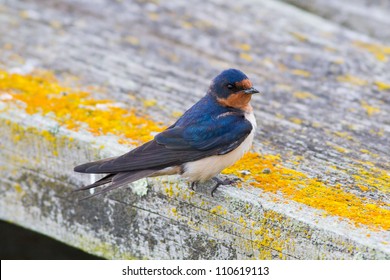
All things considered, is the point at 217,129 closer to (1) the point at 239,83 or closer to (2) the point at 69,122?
(1) the point at 239,83

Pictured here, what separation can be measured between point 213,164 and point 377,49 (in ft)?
4.74

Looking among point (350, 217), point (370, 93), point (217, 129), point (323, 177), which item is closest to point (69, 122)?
point (217, 129)

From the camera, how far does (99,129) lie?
8.20 ft

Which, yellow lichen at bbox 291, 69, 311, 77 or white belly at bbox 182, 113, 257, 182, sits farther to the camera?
yellow lichen at bbox 291, 69, 311, 77

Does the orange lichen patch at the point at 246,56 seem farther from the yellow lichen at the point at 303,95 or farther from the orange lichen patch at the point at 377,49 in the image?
the orange lichen patch at the point at 377,49

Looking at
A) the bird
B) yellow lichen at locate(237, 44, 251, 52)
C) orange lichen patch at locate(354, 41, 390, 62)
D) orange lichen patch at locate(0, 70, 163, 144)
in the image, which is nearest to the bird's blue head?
the bird

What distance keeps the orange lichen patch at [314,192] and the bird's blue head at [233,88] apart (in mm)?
389

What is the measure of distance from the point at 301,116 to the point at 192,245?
3.21 ft

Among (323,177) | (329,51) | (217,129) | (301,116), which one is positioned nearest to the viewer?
(323,177)

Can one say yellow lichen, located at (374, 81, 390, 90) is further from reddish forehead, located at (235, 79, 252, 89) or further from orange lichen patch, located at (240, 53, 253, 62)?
reddish forehead, located at (235, 79, 252, 89)

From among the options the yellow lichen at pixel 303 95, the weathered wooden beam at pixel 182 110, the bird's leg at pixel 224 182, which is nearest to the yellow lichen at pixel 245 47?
the weathered wooden beam at pixel 182 110

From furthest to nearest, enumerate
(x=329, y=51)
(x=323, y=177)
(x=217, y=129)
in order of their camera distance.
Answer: (x=329, y=51) → (x=217, y=129) → (x=323, y=177)

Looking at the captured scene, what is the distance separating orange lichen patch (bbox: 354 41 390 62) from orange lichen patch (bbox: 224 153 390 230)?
1.25 metres

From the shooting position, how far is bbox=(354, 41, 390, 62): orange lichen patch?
3.45 metres
